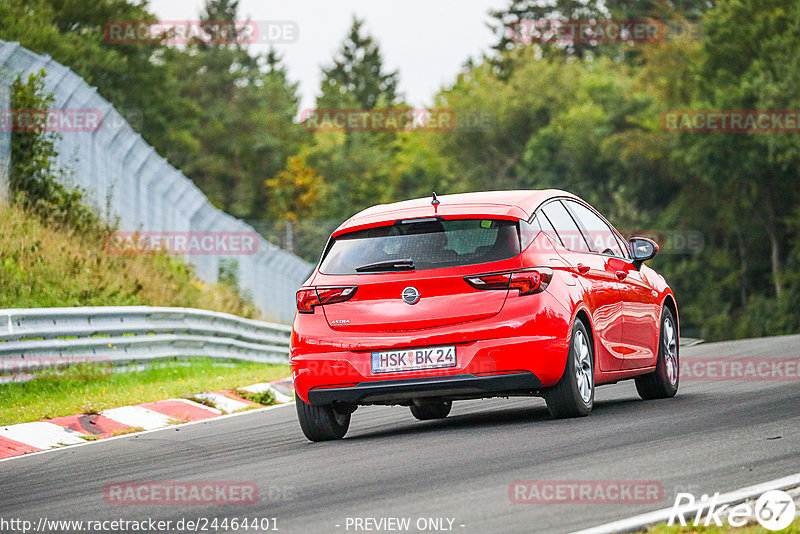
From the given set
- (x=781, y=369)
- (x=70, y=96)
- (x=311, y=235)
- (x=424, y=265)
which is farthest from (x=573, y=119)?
(x=424, y=265)

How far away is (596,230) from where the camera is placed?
1077 centimetres

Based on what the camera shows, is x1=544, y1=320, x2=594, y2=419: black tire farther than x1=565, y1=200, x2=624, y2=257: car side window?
No

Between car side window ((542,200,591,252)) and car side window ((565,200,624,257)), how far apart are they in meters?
0.18

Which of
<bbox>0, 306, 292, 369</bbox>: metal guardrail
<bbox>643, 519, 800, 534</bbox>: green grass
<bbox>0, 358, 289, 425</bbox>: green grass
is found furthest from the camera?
<bbox>0, 306, 292, 369</bbox>: metal guardrail

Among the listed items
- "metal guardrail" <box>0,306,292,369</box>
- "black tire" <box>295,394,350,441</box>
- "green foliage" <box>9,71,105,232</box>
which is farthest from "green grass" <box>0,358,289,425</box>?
"green foliage" <box>9,71,105,232</box>

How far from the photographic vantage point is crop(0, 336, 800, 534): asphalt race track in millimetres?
6355

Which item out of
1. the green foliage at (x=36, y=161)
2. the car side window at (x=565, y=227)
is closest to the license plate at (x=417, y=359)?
the car side window at (x=565, y=227)

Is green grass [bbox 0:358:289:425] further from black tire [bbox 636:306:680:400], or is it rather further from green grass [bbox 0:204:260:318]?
black tire [bbox 636:306:680:400]

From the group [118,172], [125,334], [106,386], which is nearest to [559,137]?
[118,172]

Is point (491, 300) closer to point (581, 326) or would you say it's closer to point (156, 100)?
point (581, 326)

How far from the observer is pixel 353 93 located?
131 m

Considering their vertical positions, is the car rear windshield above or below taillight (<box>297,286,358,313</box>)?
above

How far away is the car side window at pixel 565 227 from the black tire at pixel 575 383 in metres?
0.76

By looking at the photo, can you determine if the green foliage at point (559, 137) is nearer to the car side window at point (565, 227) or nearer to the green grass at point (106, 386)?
the green grass at point (106, 386)
